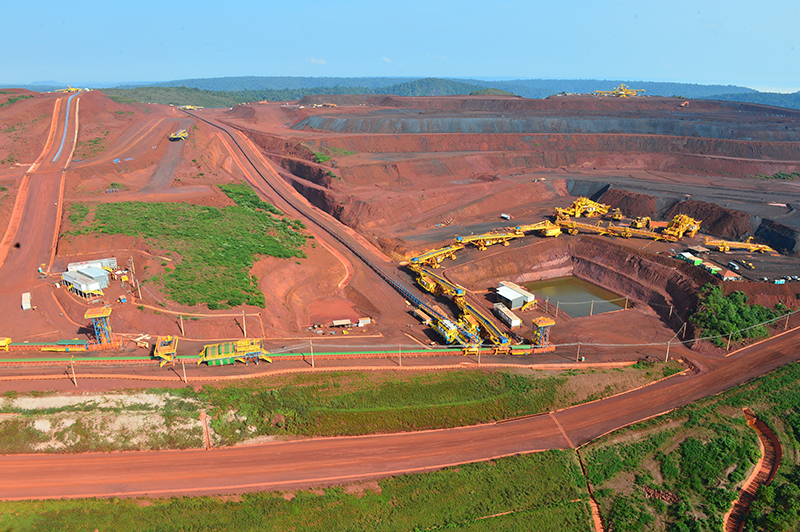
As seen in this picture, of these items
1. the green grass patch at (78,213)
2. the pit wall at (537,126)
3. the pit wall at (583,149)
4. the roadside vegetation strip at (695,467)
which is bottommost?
the roadside vegetation strip at (695,467)

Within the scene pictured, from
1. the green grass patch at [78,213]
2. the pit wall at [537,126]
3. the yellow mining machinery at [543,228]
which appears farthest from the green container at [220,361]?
the pit wall at [537,126]

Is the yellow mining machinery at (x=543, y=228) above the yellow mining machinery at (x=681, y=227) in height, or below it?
below

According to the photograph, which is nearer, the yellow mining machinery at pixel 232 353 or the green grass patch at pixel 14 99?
the yellow mining machinery at pixel 232 353

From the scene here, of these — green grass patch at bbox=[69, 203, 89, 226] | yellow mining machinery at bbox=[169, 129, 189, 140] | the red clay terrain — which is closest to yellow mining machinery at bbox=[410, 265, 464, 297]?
the red clay terrain

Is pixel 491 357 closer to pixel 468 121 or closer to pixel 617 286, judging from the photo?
pixel 617 286

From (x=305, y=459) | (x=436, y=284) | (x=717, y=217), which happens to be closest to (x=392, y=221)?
(x=436, y=284)

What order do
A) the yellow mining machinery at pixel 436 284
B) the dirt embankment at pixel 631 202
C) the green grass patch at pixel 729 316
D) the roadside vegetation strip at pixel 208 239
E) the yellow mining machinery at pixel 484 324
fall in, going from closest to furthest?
1. the yellow mining machinery at pixel 484 324
2. the roadside vegetation strip at pixel 208 239
3. the green grass patch at pixel 729 316
4. the yellow mining machinery at pixel 436 284
5. the dirt embankment at pixel 631 202

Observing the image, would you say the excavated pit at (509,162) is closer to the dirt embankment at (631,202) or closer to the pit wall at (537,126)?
the dirt embankment at (631,202)
